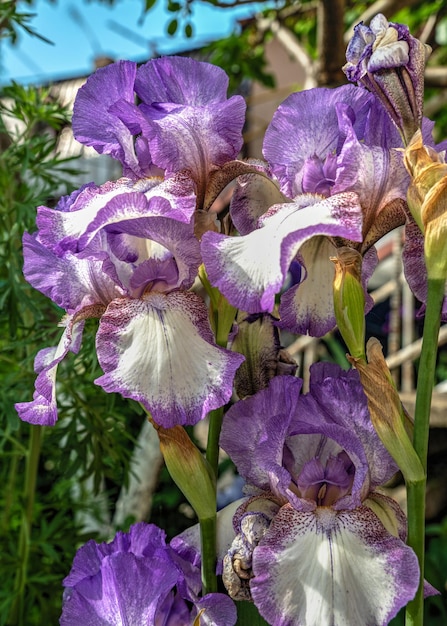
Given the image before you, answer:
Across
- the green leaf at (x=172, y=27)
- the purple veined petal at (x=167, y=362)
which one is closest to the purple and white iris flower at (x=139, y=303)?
the purple veined petal at (x=167, y=362)

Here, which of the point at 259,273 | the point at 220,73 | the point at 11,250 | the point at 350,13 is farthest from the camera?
the point at 350,13

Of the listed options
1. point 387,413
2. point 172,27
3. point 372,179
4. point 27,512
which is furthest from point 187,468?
point 172,27

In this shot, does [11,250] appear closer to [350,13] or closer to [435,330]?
[435,330]

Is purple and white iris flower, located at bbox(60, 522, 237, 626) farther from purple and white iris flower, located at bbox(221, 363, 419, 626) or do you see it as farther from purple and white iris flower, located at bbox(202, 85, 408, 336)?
purple and white iris flower, located at bbox(202, 85, 408, 336)

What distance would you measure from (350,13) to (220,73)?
2.57 metres

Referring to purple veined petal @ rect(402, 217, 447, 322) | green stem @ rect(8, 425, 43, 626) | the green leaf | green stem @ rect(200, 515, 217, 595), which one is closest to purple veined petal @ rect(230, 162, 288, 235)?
purple veined petal @ rect(402, 217, 447, 322)

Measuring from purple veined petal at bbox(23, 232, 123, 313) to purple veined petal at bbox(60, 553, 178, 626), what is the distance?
208 millimetres

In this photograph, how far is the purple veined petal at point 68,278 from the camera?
1.93 ft

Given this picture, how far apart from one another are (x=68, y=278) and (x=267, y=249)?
0.21 meters

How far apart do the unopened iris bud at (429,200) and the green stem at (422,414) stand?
0.02 m

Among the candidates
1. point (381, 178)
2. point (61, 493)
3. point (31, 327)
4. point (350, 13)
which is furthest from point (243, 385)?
point (350, 13)

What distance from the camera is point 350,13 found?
2.89 metres

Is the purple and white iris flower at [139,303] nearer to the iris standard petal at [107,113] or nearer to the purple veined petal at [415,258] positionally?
the iris standard petal at [107,113]

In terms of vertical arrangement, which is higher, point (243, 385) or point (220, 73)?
point (220, 73)
